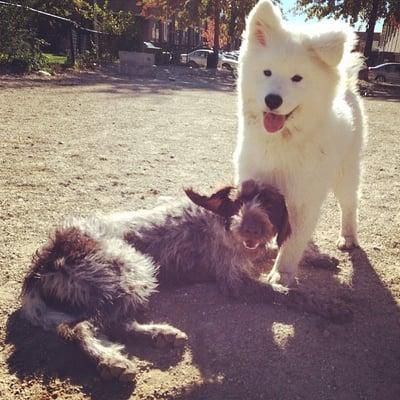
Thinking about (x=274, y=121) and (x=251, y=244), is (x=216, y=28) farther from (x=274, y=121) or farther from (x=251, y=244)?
(x=251, y=244)

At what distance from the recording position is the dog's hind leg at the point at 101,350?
8.40ft

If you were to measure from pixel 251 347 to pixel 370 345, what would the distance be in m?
0.84

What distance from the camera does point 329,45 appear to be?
3367mm

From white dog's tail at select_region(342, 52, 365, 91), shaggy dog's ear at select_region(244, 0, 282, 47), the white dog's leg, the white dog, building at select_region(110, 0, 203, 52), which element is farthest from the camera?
building at select_region(110, 0, 203, 52)

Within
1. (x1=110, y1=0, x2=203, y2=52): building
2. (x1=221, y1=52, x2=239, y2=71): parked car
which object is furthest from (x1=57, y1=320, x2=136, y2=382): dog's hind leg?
(x1=110, y1=0, x2=203, y2=52): building

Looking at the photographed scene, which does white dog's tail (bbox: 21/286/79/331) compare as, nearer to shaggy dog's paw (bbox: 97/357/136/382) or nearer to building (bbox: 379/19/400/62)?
shaggy dog's paw (bbox: 97/357/136/382)

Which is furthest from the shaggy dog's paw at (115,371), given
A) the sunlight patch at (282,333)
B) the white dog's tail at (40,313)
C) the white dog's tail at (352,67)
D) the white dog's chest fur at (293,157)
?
the white dog's tail at (352,67)

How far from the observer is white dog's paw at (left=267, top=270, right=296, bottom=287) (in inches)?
146

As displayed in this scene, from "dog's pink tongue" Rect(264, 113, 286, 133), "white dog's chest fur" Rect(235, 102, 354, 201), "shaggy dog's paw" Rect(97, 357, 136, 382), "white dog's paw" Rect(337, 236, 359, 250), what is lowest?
"white dog's paw" Rect(337, 236, 359, 250)

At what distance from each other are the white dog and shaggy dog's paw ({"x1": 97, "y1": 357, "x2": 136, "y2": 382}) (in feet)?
5.28

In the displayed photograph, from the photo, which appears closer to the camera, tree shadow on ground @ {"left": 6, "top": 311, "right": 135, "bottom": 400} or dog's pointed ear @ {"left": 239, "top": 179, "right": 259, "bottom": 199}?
tree shadow on ground @ {"left": 6, "top": 311, "right": 135, "bottom": 400}

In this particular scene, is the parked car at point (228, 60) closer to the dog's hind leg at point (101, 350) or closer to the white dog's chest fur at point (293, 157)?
the white dog's chest fur at point (293, 157)

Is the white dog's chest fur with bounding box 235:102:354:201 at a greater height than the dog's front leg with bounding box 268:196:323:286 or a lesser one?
greater

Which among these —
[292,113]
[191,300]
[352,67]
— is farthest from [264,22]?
[191,300]
